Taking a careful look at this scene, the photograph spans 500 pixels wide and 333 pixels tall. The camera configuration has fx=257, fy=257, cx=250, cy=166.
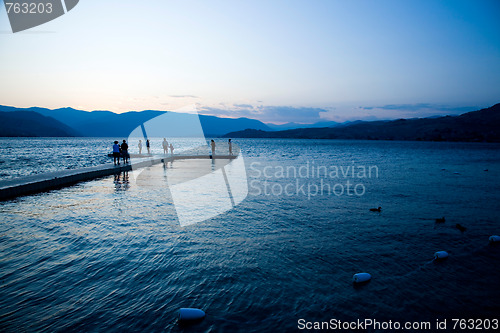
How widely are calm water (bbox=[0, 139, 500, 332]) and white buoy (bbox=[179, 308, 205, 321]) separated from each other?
0.44ft

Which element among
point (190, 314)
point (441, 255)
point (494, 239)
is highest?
point (190, 314)

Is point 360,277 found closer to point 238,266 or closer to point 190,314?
point 238,266

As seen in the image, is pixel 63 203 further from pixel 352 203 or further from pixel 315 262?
pixel 352 203

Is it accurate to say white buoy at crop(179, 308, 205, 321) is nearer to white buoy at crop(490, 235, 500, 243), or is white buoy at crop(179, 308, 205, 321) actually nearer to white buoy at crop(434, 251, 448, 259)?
white buoy at crop(434, 251, 448, 259)

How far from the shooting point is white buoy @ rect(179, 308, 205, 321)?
420 cm

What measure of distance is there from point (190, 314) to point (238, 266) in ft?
6.48

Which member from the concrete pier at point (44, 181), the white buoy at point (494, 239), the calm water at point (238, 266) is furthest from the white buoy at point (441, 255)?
the concrete pier at point (44, 181)

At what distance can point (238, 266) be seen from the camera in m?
6.07

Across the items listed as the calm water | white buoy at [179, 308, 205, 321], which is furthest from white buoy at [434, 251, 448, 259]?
white buoy at [179, 308, 205, 321]

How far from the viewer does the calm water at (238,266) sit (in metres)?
4.43

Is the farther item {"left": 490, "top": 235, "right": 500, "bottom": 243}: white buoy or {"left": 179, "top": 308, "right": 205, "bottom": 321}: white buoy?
{"left": 490, "top": 235, "right": 500, "bottom": 243}: white buoy

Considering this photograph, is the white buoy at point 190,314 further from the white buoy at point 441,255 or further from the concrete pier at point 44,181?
the concrete pier at point 44,181

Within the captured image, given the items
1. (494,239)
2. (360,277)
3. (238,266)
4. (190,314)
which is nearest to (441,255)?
(494,239)

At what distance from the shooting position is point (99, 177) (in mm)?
19375
